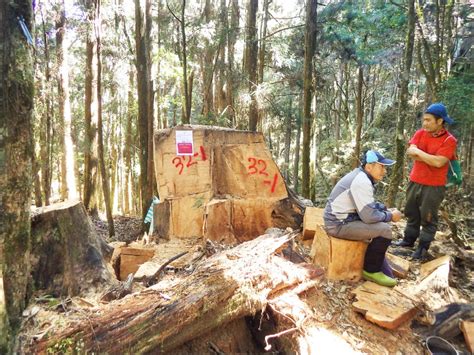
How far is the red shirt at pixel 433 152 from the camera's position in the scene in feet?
14.9

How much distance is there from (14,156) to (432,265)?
4.53m

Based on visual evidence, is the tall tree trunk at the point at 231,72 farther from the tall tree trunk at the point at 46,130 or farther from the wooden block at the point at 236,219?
the wooden block at the point at 236,219

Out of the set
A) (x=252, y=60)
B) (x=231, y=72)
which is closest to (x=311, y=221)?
(x=252, y=60)

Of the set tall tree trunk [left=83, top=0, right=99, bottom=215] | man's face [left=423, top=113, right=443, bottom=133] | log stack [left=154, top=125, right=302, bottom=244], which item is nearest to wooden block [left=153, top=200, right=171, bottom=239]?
log stack [left=154, top=125, right=302, bottom=244]

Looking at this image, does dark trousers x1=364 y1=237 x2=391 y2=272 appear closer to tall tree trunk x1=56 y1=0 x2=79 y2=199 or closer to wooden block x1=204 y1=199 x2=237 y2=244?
wooden block x1=204 y1=199 x2=237 y2=244

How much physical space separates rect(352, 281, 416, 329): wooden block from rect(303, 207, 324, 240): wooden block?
1.15 metres

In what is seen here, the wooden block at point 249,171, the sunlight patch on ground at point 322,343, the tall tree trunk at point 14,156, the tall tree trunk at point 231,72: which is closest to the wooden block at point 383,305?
the sunlight patch on ground at point 322,343

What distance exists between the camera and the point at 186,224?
5.39 meters

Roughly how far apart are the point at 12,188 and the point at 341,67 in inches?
712

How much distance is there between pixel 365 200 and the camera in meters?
3.85

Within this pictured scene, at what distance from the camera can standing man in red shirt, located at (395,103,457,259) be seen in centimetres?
452

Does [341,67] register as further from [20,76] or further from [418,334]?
[20,76]

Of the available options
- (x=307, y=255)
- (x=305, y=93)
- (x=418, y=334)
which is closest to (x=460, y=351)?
(x=418, y=334)

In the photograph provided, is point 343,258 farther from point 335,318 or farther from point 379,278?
point 335,318
